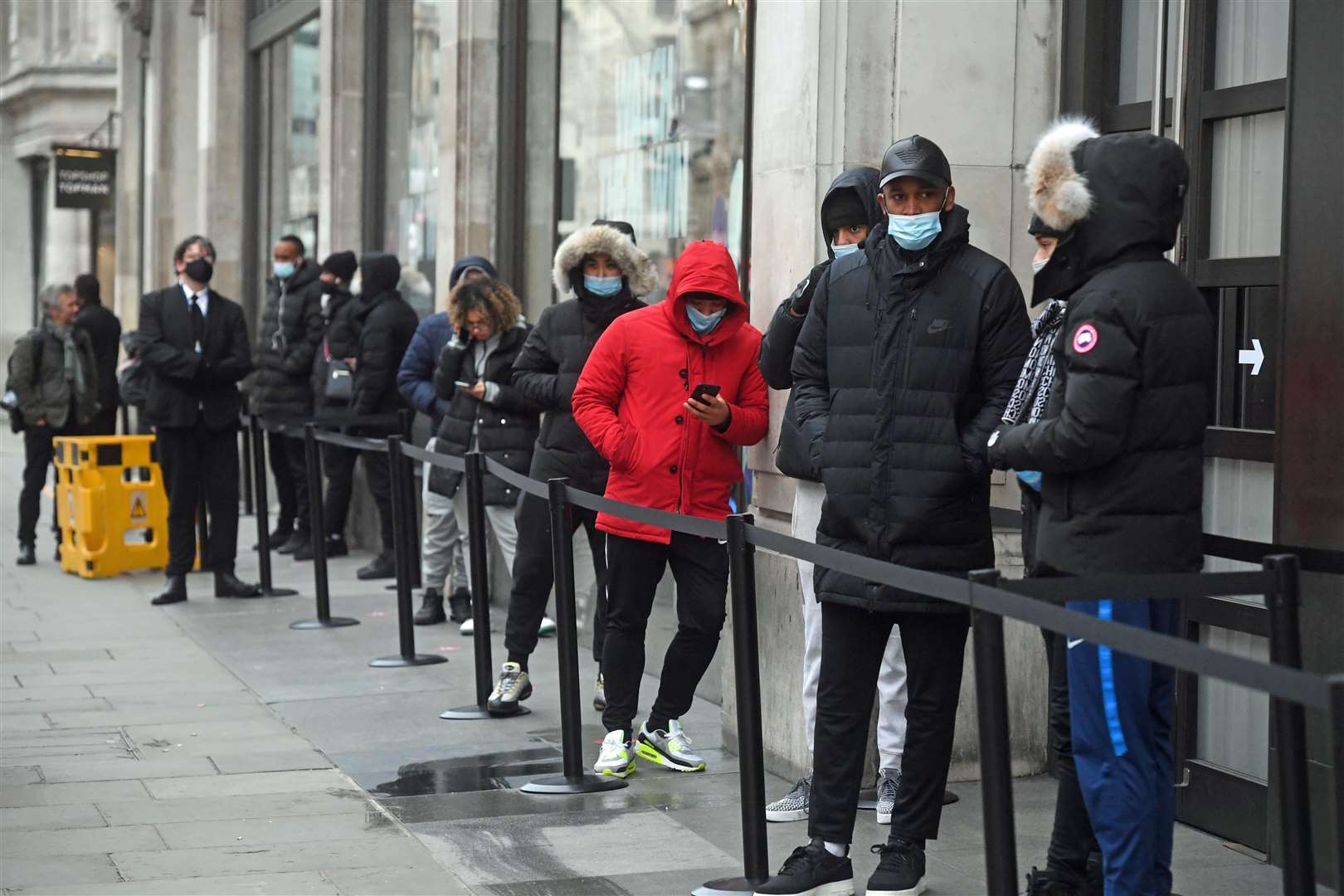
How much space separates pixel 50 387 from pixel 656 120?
5849mm

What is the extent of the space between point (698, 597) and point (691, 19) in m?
3.89

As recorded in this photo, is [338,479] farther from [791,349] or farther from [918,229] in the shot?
[918,229]

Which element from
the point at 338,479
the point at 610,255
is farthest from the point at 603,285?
the point at 338,479

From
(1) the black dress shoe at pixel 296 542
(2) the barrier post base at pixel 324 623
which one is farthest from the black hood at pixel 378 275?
(2) the barrier post base at pixel 324 623

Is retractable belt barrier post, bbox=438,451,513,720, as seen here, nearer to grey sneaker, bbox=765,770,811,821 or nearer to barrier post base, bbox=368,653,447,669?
barrier post base, bbox=368,653,447,669

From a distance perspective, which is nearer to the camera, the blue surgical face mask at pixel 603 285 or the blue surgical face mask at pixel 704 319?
the blue surgical face mask at pixel 704 319

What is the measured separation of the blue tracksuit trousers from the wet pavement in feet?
2.70

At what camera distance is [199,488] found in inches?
458

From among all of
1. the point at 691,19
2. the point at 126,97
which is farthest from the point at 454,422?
the point at 126,97

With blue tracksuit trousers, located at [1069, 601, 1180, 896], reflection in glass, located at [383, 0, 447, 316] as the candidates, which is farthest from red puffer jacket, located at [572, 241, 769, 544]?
reflection in glass, located at [383, 0, 447, 316]

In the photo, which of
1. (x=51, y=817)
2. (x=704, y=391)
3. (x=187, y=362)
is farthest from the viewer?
(x=187, y=362)

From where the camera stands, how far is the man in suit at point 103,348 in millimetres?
14141

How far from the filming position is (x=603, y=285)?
7.32m

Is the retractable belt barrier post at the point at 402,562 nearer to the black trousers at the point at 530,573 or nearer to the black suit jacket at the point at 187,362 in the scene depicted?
the black trousers at the point at 530,573
